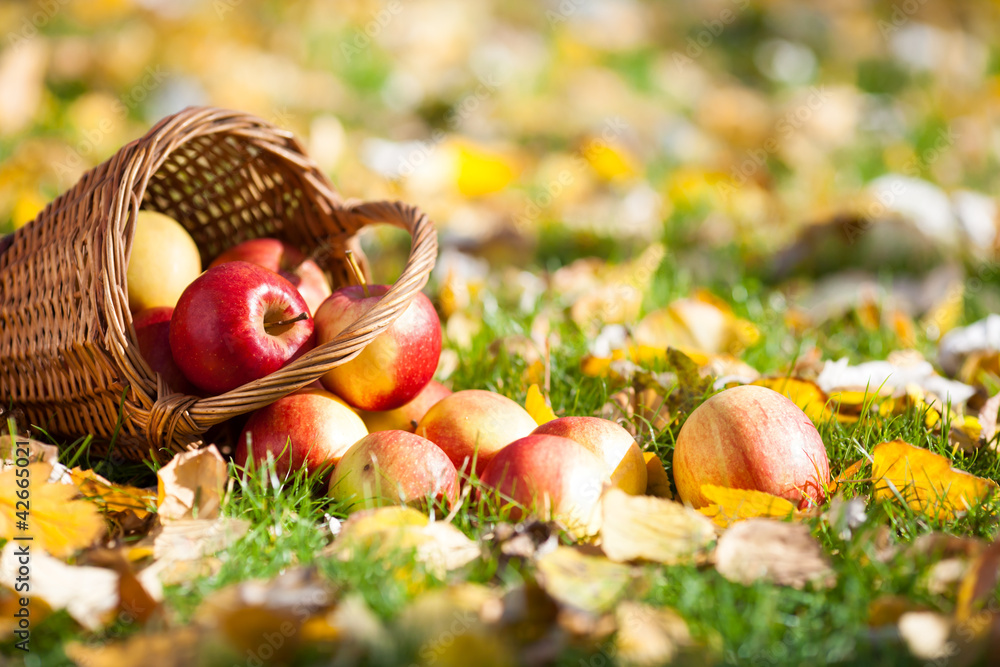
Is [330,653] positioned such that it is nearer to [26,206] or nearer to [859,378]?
[859,378]

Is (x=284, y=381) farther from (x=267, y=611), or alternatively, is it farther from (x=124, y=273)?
(x=267, y=611)

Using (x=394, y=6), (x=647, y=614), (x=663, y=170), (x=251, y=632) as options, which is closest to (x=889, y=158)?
(x=663, y=170)

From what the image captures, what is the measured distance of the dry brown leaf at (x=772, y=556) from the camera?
1.23 m

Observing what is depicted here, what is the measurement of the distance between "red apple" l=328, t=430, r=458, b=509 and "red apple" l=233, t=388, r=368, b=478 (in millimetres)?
70

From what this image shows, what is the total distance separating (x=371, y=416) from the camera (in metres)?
1.77

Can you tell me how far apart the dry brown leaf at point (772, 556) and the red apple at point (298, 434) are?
74 centimetres

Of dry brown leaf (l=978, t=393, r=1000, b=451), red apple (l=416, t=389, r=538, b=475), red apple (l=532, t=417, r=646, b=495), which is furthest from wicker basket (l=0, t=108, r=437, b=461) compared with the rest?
dry brown leaf (l=978, t=393, r=1000, b=451)

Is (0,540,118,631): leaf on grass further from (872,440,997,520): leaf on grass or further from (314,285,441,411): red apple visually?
(872,440,997,520): leaf on grass

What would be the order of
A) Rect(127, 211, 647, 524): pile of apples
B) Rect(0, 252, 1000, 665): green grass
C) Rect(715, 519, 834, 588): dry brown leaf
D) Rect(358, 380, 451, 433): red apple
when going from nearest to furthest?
1. Rect(0, 252, 1000, 665): green grass
2. Rect(715, 519, 834, 588): dry brown leaf
3. Rect(127, 211, 647, 524): pile of apples
4. Rect(358, 380, 451, 433): red apple

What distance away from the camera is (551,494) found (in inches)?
55.8

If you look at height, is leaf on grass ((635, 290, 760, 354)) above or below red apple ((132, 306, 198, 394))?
below

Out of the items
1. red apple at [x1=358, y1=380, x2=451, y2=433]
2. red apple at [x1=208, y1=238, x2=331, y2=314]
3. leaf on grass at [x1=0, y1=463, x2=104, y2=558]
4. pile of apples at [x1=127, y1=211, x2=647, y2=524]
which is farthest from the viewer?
red apple at [x1=208, y1=238, x2=331, y2=314]

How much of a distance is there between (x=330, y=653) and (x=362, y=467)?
456mm

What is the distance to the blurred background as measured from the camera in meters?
3.09
